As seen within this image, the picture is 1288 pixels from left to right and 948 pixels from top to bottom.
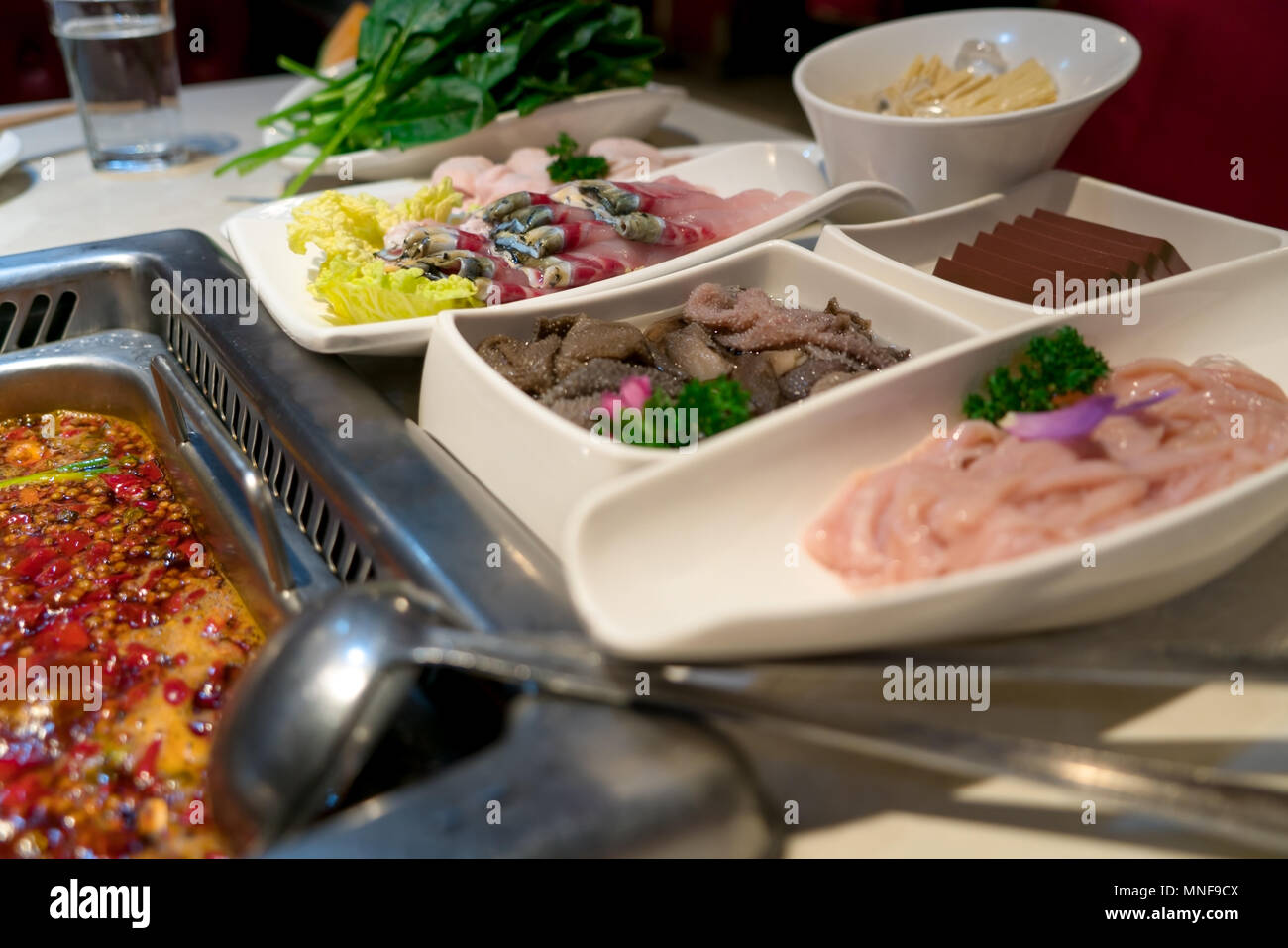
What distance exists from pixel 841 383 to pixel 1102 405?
11.3 inches

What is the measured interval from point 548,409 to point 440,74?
1.45 metres

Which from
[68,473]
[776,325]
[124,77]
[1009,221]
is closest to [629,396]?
[776,325]

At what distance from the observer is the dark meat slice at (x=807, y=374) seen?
48.4 inches

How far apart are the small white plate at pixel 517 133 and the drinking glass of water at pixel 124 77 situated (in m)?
0.25

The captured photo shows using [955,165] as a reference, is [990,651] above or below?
below

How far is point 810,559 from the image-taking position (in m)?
1.00

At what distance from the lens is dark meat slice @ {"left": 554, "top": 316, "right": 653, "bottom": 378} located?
1.22 meters

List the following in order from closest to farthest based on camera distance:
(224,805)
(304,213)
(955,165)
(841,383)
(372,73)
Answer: (224,805), (841,383), (304,213), (955,165), (372,73)

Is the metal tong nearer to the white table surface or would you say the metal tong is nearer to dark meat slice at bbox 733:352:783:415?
the white table surface

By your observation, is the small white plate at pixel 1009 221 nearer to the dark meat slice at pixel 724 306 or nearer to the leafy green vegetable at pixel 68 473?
the dark meat slice at pixel 724 306

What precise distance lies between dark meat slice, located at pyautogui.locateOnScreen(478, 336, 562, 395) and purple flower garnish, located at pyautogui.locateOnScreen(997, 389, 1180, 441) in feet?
1.76

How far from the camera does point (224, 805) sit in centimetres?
74
